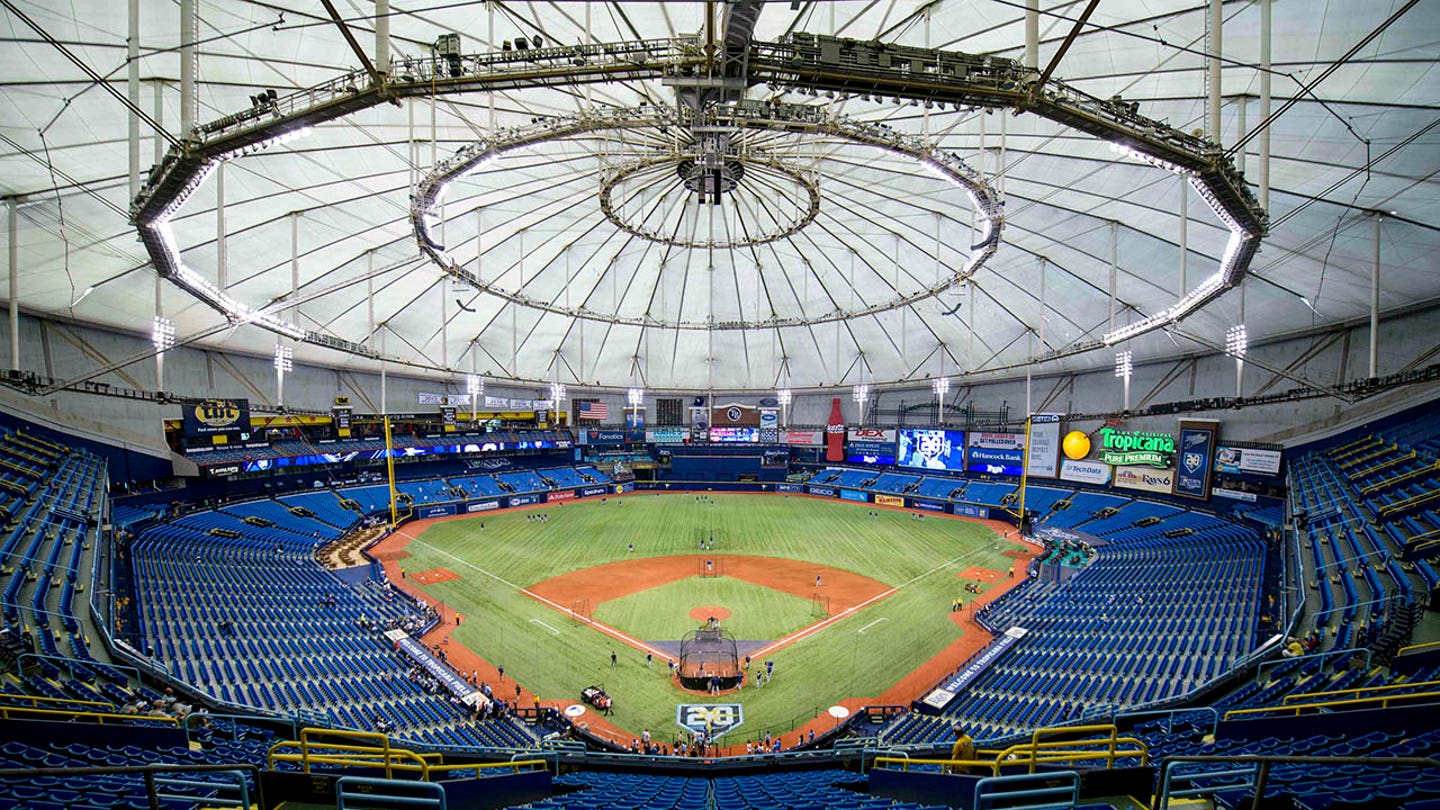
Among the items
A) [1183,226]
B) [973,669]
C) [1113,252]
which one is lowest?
[973,669]

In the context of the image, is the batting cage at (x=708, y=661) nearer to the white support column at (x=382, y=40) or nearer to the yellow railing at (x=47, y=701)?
the yellow railing at (x=47, y=701)

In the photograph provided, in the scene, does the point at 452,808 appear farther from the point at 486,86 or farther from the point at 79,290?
the point at 79,290

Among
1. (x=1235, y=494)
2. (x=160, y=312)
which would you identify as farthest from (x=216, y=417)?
(x=1235, y=494)

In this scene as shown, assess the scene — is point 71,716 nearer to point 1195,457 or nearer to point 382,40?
point 382,40

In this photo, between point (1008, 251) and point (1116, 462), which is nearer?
point (1008, 251)

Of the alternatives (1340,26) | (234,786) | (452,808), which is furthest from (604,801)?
(1340,26)

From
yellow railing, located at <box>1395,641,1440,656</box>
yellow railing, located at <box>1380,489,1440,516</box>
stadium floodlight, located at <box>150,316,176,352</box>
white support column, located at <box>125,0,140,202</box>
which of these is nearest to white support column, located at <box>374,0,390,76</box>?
white support column, located at <box>125,0,140,202</box>

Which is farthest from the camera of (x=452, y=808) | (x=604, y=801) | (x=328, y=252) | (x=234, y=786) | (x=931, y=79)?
(x=328, y=252)
